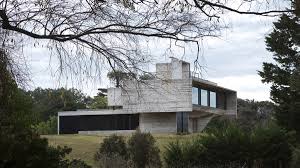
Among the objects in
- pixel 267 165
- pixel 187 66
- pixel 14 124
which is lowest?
pixel 267 165

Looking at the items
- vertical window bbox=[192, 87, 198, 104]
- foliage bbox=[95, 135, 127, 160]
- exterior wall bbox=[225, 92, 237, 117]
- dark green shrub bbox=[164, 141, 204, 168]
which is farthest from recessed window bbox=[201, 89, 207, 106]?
dark green shrub bbox=[164, 141, 204, 168]

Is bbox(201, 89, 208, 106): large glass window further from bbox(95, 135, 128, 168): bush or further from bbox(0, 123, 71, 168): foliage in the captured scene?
bbox(0, 123, 71, 168): foliage

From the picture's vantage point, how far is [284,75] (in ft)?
125

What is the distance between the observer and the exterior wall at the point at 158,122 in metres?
71.0

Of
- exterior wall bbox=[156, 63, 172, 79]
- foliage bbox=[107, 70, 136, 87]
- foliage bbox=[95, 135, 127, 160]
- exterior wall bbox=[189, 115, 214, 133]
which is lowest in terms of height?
foliage bbox=[95, 135, 127, 160]

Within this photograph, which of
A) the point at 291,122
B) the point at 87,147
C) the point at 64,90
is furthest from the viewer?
the point at 87,147

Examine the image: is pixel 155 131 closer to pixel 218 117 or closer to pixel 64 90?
pixel 218 117

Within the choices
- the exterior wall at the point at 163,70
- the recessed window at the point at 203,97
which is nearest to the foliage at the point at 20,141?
the exterior wall at the point at 163,70

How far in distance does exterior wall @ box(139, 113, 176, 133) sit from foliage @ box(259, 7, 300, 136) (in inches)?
1271

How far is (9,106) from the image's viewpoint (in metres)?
9.49

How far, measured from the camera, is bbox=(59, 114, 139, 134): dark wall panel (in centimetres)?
7100

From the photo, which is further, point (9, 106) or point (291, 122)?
point (291, 122)

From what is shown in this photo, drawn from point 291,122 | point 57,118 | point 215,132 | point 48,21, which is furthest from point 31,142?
point 57,118

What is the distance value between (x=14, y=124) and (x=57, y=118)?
218ft
